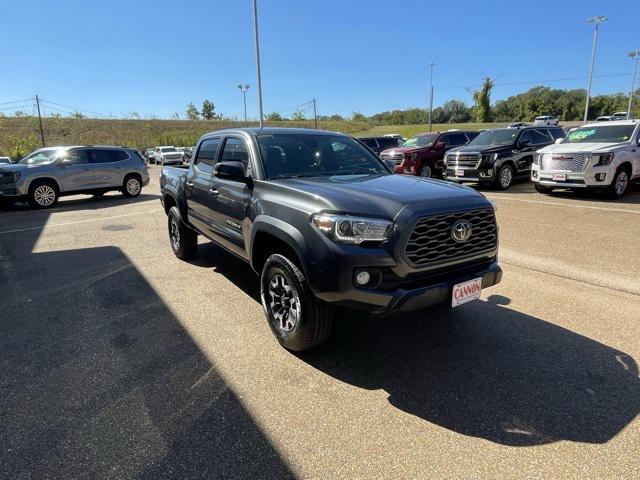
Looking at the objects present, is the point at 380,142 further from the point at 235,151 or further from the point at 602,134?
the point at 235,151

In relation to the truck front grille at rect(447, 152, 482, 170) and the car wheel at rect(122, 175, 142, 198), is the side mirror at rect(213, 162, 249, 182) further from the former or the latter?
the car wheel at rect(122, 175, 142, 198)

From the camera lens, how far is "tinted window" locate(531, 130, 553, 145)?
533 inches

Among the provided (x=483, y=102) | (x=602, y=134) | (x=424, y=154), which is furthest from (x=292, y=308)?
(x=483, y=102)

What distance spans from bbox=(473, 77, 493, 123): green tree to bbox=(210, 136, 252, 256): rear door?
89.7 meters

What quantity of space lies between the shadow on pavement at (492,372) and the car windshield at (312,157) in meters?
1.50

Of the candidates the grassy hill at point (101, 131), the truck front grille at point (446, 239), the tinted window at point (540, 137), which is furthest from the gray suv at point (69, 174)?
the grassy hill at point (101, 131)

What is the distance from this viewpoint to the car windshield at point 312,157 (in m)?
3.97

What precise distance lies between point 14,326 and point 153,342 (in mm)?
1579

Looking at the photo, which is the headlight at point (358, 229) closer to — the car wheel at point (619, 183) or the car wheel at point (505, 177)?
the car wheel at point (619, 183)

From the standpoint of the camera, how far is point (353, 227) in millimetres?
2775

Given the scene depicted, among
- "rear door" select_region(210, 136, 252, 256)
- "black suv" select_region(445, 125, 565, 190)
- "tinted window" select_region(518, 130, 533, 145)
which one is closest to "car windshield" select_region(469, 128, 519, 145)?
"black suv" select_region(445, 125, 565, 190)

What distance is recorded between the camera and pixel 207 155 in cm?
523

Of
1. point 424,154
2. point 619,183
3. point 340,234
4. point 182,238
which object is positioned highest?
point 424,154

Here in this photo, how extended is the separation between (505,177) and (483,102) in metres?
80.1
